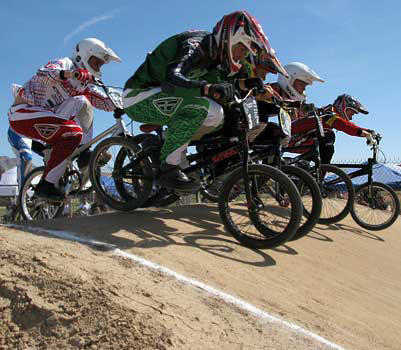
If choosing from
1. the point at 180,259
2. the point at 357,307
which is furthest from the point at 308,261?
the point at 180,259

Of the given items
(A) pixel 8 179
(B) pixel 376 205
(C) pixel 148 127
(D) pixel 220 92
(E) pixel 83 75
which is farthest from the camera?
(A) pixel 8 179

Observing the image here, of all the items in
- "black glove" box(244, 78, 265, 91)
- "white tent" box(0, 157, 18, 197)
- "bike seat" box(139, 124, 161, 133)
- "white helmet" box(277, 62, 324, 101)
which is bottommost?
"white tent" box(0, 157, 18, 197)

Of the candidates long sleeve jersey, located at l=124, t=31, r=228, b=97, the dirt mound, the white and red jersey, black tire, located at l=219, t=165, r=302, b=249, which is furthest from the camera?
the white and red jersey

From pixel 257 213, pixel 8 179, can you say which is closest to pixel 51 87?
pixel 257 213

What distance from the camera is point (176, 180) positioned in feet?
14.6

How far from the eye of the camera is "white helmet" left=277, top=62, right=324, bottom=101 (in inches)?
301

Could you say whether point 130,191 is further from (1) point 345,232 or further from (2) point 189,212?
(1) point 345,232

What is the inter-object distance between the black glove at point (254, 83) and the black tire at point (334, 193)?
7.94ft

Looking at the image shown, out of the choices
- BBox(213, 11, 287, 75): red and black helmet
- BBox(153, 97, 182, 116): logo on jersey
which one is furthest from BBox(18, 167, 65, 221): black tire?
BBox(213, 11, 287, 75): red and black helmet

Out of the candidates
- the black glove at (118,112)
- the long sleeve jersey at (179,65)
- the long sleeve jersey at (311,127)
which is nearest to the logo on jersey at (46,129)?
the black glove at (118,112)

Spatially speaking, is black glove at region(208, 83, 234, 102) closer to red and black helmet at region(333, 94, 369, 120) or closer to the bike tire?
the bike tire

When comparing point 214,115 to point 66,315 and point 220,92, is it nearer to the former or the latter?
point 220,92

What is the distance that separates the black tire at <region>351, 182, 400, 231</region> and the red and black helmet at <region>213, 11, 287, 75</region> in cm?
398

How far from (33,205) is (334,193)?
475 cm
